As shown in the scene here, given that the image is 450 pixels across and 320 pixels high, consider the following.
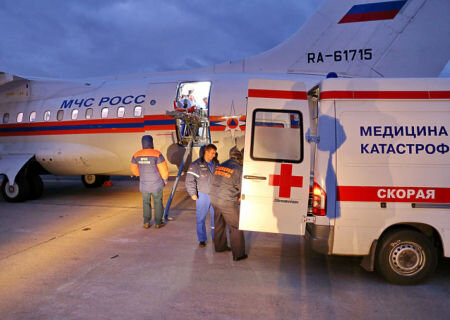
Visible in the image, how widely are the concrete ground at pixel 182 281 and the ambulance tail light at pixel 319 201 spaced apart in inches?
39.4

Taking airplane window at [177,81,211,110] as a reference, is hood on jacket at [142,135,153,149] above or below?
below

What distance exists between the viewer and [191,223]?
24.1ft

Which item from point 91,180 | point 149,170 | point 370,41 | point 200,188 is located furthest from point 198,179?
point 91,180

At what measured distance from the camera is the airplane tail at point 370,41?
25.6ft

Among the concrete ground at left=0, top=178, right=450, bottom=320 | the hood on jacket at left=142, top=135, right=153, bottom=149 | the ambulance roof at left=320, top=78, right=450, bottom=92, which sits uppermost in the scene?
the ambulance roof at left=320, top=78, right=450, bottom=92

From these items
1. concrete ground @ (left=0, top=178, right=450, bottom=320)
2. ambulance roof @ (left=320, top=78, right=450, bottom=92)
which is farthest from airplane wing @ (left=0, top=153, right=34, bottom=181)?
ambulance roof @ (left=320, top=78, right=450, bottom=92)

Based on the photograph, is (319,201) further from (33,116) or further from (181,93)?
(33,116)

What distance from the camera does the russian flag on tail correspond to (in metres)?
8.06

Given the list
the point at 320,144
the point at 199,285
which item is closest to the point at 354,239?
the point at 320,144

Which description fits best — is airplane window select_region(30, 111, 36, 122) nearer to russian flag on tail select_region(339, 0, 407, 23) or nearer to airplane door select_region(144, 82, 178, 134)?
airplane door select_region(144, 82, 178, 134)

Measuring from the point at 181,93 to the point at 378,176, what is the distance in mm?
6890

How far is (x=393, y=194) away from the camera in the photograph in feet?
12.8

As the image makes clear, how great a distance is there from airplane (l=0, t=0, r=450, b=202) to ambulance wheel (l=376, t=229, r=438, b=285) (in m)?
4.17

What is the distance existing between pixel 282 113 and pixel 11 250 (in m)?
5.29
